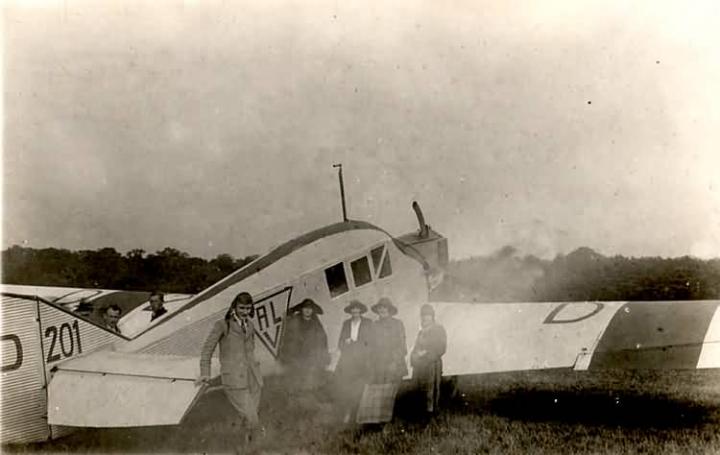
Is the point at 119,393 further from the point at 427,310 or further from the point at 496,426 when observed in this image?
the point at 496,426

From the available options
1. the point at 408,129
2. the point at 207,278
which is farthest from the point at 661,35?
the point at 207,278

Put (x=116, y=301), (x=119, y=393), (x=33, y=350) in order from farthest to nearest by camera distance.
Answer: (x=116, y=301)
(x=33, y=350)
(x=119, y=393)

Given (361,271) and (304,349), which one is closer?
(304,349)

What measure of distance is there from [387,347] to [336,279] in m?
0.61

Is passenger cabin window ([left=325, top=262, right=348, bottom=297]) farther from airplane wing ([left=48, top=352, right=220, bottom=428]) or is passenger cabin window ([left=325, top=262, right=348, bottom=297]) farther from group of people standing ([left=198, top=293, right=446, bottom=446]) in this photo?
airplane wing ([left=48, top=352, right=220, bottom=428])

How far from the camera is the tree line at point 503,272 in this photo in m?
5.04

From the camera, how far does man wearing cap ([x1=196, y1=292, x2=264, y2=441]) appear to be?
444 centimetres

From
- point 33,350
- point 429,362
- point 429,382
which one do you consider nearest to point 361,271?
point 429,362

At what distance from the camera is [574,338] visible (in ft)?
16.5

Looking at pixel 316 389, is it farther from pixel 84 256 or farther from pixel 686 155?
pixel 686 155

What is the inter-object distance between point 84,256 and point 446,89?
2956 millimetres

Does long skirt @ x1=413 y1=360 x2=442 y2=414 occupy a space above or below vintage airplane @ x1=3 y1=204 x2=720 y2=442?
below

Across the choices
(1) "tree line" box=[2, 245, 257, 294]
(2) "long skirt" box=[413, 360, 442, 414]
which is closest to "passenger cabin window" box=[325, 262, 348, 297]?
(1) "tree line" box=[2, 245, 257, 294]

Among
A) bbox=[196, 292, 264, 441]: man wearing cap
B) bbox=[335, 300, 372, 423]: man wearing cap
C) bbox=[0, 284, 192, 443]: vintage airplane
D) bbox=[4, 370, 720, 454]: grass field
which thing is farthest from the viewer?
bbox=[335, 300, 372, 423]: man wearing cap
